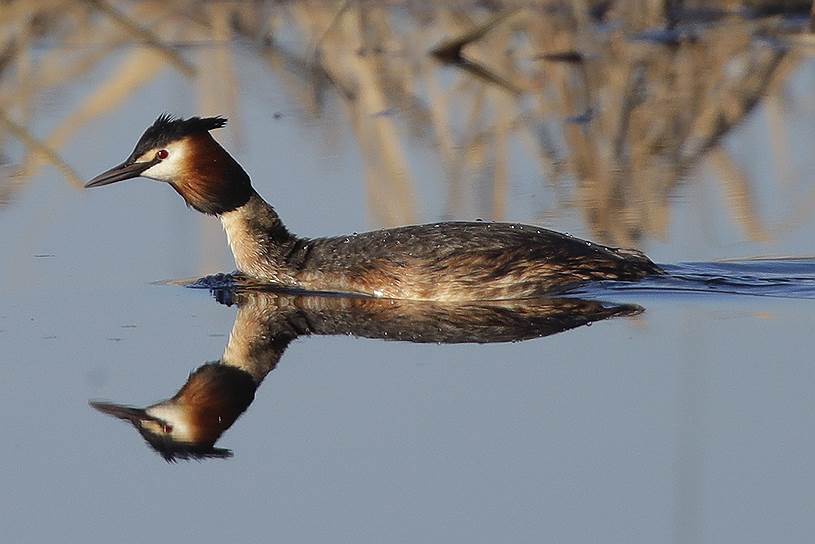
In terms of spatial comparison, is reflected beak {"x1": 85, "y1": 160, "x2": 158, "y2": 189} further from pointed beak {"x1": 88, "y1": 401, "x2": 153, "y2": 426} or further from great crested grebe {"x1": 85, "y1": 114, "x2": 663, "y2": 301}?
pointed beak {"x1": 88, "y1": 401, "x2": 153, "y2": 426}

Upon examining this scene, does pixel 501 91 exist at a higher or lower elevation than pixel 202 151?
higher

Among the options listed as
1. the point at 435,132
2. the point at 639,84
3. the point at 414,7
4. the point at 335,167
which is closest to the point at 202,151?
the point at 335,167

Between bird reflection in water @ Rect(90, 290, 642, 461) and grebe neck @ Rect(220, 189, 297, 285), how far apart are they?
0.44ft

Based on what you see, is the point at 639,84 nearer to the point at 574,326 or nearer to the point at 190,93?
the point at 190,93

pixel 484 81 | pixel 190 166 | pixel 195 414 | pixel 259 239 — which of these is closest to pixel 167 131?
pixel 190 166

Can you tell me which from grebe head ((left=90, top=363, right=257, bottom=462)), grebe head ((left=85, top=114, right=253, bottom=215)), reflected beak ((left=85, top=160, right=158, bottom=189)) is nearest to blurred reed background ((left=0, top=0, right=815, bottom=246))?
grebe head ((left=85, top=114, right=253, bottom=215))

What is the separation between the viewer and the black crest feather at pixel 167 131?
859 centimetres

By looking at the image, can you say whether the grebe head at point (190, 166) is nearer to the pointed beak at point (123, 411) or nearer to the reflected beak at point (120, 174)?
the reflected beak at point (120, 174)

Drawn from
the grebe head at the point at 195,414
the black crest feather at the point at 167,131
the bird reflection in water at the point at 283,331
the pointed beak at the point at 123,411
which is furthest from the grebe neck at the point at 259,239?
the pointed beak at the point at 123,411

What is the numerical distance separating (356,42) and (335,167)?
4.23m

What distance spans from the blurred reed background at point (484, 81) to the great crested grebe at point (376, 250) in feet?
3.23

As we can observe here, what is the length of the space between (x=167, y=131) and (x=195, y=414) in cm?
240

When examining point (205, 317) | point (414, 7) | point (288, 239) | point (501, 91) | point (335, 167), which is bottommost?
point (205, 317)

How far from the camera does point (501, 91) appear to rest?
1305 cm
